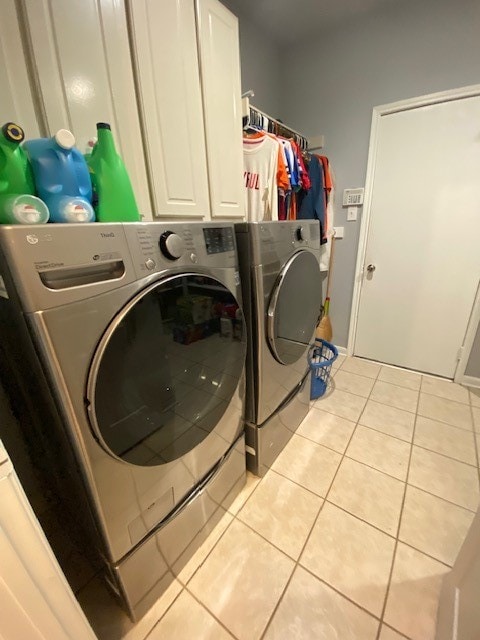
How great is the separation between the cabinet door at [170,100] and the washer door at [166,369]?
542mm

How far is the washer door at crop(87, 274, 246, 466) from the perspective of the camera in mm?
611

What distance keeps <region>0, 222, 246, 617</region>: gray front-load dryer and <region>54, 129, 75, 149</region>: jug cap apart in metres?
0.22

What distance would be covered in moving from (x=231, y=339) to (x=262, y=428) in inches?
22.2

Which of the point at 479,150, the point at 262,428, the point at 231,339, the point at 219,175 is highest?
the point at 479,150

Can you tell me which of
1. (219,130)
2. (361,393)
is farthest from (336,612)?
(219,130)

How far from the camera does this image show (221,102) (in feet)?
4.02

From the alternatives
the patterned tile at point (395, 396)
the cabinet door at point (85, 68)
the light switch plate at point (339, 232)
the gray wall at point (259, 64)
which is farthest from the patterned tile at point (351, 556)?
the gray wall at point (259, 64)

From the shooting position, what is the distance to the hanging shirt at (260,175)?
1.60 m

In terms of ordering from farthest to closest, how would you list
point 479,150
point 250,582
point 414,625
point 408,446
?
1. point 479,150
2. point 408,446
3. point 250,582
4. point 414,625

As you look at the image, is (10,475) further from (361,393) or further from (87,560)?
(361,393)

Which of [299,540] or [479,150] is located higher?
[479,150]

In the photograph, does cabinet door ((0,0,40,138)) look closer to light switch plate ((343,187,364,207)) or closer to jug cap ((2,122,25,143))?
jug cap ((2,122,25,143))

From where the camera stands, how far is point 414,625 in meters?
0.86

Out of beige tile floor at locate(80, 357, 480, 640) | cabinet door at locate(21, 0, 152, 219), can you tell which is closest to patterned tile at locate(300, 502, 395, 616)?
beige tile floor at locate(80, 357, 480, 640)
